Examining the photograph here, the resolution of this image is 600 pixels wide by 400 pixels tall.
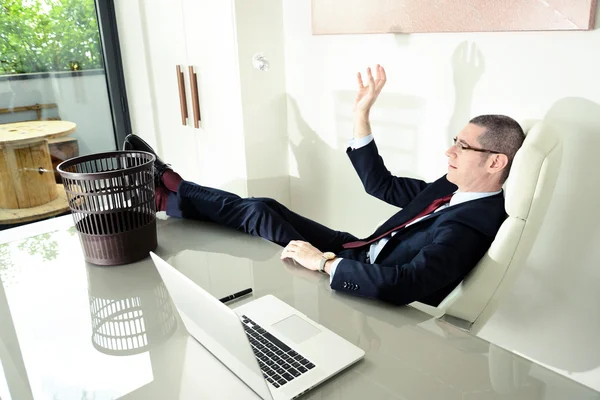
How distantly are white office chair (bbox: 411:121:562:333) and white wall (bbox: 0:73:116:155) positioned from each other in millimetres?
2602

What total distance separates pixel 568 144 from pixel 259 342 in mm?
1231

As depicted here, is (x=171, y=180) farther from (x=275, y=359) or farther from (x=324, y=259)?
(x=275, y=359)

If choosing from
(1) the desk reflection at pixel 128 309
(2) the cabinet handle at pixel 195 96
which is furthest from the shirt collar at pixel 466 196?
(2) the cabinet handle at pixel 195 96

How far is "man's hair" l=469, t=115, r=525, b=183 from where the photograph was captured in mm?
1522

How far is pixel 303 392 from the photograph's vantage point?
93cm

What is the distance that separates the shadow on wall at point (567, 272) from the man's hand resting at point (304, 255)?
2.90 feet

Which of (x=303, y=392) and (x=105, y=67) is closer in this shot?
(x=303, y=392)

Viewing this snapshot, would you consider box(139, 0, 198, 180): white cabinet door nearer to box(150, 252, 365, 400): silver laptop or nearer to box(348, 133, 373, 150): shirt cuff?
box(348, 133, 373, 150): shirt cuff

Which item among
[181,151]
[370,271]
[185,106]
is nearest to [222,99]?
[185,106]

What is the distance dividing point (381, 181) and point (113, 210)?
3.46ft

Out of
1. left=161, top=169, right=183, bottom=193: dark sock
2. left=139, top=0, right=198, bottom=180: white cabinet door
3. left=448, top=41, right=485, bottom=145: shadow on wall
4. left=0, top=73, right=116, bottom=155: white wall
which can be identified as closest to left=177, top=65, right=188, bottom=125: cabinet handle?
left=139, top=0, right=198, bottom=180: white cabinet door

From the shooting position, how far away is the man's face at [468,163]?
5.13 ft

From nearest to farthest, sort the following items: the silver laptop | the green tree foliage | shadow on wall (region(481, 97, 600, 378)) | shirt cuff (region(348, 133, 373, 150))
Result: the silver laptop < shadow on wall (region(481, 97, 600, 378)) < shirt cuff (region(348, 133, 373, 150)) < the green tree foliage

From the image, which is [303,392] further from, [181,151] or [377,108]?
[181,151]
